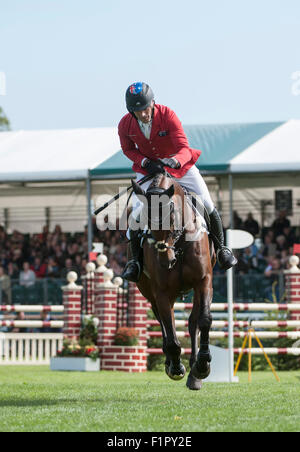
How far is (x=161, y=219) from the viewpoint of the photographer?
7.55m

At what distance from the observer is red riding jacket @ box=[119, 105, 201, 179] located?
8375 millimetres

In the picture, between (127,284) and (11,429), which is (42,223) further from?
(11,429)

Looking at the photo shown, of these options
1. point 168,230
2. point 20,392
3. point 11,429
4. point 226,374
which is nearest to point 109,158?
point 226,374

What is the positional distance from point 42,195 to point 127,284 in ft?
29.3

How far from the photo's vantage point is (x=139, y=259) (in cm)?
855

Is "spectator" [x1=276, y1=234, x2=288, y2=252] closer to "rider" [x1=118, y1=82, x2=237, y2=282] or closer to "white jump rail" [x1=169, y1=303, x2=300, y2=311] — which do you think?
"white jump rail" [x1=169, y1=303, x2=300, y2=311]

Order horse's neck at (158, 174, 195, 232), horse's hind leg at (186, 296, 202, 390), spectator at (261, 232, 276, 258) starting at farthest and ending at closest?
spectator at (261, 232, 276, 258) → horse's hind leg at (186, 296, 202, 390) → horse's neck at (158, 174, 195, 232)

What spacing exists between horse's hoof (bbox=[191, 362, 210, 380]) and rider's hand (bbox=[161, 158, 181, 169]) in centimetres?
196

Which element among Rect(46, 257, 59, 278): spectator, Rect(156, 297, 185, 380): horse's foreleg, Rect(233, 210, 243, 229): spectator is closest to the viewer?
Rect(156, 297, 185, 380): horse's foreleg

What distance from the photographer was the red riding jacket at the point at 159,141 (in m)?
8.38

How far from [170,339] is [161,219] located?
1295 millimetres

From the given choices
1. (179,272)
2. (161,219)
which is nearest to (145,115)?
(161,219)

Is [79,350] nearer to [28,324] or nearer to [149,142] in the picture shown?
[28,324]

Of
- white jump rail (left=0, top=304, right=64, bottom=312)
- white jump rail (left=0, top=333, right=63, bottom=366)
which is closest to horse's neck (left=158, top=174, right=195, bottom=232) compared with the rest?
white jump rail (left=0, top=304, right=64, bottom=312)
